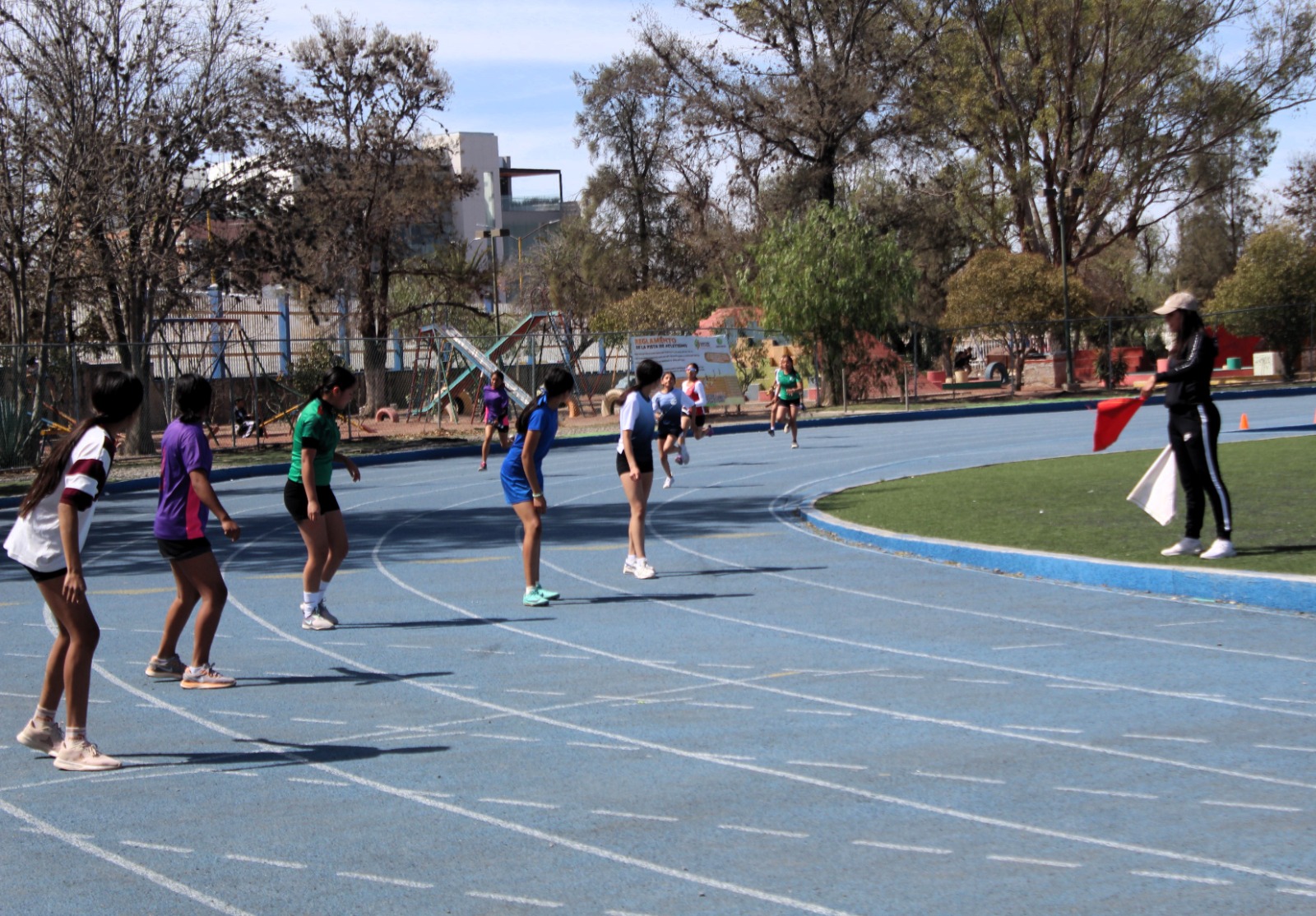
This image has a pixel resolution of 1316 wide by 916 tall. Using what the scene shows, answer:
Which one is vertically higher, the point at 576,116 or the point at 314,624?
the point at 576,116

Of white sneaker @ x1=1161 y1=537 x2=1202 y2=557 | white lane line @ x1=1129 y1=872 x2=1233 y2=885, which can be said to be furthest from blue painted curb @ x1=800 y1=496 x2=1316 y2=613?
white lane line @ x1=1129 y1=872 x2=1233 y2=885

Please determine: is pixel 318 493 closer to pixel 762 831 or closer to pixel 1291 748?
pixel 762 831

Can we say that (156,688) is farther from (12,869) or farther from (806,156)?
(806,156)

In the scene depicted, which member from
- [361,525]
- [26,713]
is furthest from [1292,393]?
[26,713]

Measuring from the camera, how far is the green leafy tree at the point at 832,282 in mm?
40812

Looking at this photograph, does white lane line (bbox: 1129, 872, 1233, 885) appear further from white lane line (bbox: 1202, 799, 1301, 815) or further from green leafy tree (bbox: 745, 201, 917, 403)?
green leafy tree (bbox: 745, 201, 917, 403)

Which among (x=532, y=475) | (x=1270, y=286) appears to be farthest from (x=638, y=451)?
(x=1270, y=286)

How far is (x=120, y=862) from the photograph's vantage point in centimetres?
475

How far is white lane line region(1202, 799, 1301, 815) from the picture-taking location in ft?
15.7

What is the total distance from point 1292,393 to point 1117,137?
526 inches

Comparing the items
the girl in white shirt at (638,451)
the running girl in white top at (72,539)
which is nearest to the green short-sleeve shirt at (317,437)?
the girl in white shirt at (638,451)

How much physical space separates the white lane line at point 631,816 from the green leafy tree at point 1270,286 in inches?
1841

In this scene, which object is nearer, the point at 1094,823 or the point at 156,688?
the point at 1094,823

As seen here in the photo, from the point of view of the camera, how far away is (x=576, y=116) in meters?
60.2
